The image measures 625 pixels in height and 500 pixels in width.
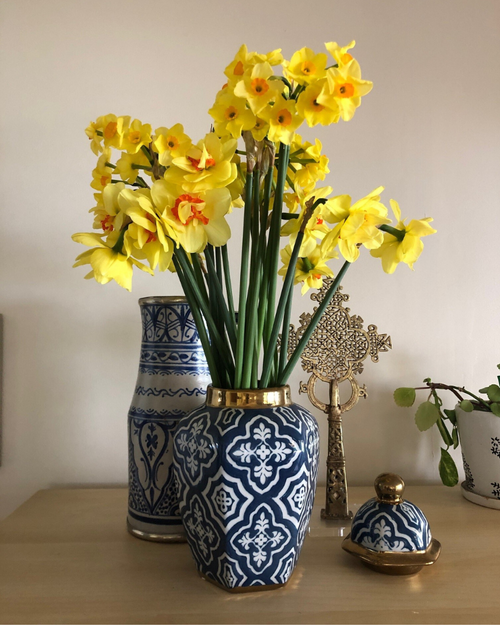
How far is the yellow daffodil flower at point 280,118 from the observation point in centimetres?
53

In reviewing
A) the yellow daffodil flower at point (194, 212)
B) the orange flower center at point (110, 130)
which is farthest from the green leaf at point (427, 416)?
the orange flower center at point (110, 130)

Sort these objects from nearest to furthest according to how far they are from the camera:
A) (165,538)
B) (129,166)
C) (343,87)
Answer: (343,87) < (129,166) < (165,538)

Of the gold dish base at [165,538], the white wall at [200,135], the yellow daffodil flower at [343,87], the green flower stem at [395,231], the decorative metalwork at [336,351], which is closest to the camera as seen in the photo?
the yellow daffodil flower at [343,87]

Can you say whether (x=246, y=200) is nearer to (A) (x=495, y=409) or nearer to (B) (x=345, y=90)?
(B) (x=345, y=90)

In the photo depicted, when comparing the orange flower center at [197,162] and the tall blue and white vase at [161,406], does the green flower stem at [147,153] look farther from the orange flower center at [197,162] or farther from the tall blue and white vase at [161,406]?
the tall blue and white vase at [161,406]

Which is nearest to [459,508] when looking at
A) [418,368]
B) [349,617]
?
[418,368]

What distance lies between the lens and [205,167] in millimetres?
531

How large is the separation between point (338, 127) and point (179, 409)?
69 centimetres

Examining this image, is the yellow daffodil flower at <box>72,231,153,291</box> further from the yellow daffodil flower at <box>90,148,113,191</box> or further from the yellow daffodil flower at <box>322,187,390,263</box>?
the yellow daffodil flower at <box>322,187,390,263</box>

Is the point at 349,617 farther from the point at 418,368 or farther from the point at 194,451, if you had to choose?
the point at 418,368

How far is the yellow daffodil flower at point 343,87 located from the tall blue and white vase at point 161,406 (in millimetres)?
369

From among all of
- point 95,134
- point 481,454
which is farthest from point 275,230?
point 481,454

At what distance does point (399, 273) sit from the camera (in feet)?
3.49

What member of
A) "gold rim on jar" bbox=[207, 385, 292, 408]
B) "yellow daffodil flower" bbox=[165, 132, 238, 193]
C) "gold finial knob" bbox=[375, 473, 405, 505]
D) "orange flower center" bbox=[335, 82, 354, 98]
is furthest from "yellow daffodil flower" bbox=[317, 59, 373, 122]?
"gold finial knob" bbox=[375, 473, 405, 505]
